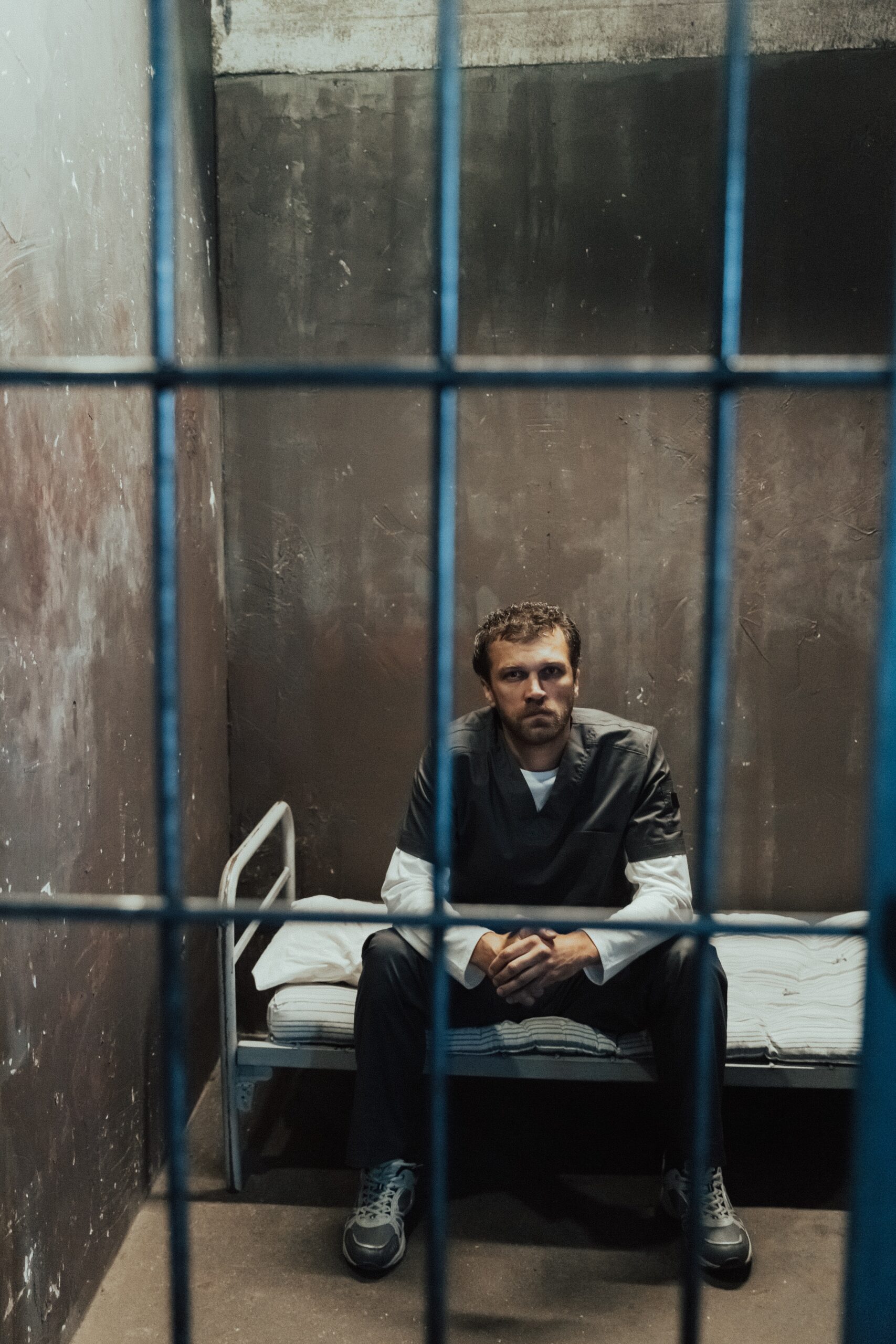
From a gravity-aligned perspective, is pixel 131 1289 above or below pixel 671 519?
Answer: below

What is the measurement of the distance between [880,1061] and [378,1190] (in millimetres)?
1578

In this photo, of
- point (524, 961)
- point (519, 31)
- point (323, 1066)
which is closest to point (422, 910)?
point (524, 961)

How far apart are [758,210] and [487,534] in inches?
41.8

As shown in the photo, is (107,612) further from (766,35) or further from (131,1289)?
(766,35)

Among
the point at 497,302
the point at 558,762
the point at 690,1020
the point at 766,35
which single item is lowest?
the point at 690,1020

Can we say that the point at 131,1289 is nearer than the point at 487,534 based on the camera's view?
Yes

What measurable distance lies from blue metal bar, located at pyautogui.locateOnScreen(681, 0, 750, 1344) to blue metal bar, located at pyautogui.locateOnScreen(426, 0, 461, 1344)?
0.65 ft

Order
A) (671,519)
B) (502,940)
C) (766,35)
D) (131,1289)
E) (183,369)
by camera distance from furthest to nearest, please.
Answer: (671,519) < (766,35) < (502,940) < (131,1289) < (183,369)

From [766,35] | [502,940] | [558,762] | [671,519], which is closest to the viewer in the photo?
[502,940]

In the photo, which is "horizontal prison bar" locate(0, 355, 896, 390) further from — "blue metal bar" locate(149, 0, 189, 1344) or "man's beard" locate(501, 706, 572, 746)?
"man's beard" locate(501, 706, 572, 746)

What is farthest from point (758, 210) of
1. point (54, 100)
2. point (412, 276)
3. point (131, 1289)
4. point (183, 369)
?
point (131, 1289)

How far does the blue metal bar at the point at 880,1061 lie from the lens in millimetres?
784

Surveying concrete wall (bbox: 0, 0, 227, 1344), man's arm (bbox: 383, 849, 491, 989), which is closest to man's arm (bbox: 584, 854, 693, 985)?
man's arm (bbox: 383, 849, 491, 989)

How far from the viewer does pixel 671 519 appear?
2.78 metres
